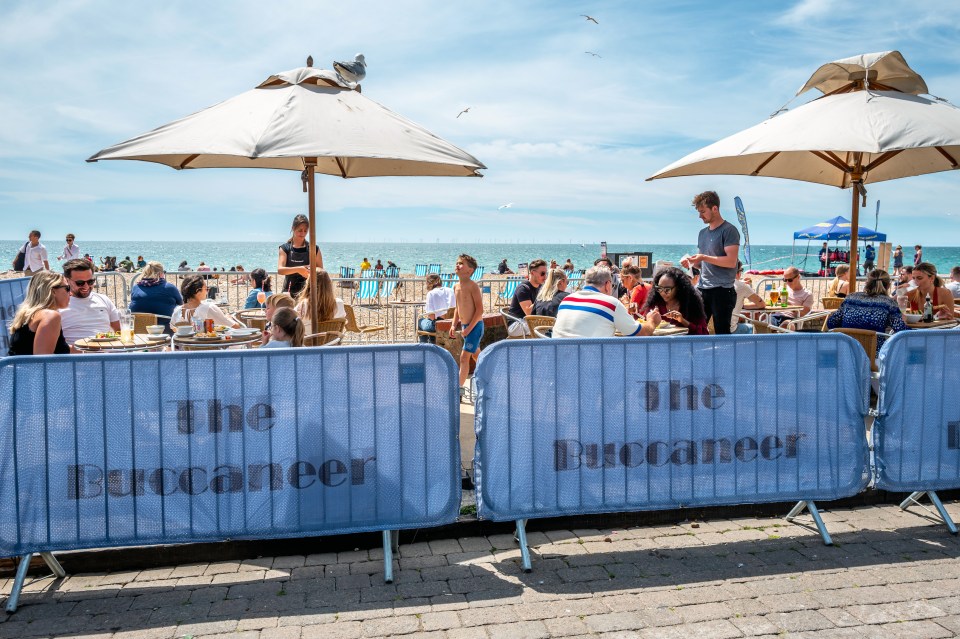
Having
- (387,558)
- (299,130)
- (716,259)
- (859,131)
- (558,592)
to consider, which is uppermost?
(859,131)

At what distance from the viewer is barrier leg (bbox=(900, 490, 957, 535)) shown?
14.4ft

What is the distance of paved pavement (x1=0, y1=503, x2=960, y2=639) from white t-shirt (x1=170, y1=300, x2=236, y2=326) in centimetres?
362

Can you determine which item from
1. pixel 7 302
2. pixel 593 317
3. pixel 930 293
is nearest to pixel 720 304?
pixel 593 317

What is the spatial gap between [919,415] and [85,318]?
7.04m

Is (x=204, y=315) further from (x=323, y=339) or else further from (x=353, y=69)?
(x=353, y=69)

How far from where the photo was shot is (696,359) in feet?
14.0

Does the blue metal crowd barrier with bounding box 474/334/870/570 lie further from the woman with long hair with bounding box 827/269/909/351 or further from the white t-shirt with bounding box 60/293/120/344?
the white t-shirt with bounding box 60/293/120/344

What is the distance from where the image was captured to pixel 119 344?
6.07 meters

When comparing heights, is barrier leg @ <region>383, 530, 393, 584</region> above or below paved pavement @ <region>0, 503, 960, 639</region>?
above

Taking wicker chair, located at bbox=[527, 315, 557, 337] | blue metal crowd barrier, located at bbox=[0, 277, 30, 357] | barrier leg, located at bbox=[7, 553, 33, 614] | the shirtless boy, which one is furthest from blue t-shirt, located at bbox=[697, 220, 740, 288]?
blue metal crowd barrier, located at bbox=[0, 277, 30, 357]

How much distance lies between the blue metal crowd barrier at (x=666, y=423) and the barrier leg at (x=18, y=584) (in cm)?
237

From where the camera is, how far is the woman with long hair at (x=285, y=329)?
16.5 feet

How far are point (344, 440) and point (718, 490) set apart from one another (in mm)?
2265

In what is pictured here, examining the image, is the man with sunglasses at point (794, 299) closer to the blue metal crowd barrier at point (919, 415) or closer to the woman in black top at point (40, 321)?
the blue metal crowd barrier at point (919, 415)
